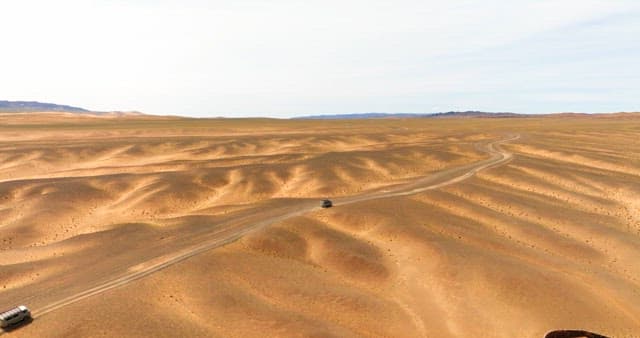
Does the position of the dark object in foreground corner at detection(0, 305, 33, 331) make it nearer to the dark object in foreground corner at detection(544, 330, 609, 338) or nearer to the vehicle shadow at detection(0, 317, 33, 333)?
the vehicle shadow at detection(0, 317, 33, 333)

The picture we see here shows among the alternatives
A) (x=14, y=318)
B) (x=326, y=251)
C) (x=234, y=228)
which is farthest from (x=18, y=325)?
(x=326, y=251)

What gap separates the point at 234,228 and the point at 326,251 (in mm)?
11169

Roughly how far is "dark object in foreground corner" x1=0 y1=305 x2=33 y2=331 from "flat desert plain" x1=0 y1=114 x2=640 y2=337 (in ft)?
2.28

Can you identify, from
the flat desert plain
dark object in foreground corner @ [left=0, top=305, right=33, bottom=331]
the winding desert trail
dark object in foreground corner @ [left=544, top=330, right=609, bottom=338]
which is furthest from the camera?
the winding desert trail

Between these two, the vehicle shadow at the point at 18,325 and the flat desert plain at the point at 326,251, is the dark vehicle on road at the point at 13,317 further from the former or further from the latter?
the flat desert plain at the point at 326,251

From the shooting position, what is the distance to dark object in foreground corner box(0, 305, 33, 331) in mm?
26859

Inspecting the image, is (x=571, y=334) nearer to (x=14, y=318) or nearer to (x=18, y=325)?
(x=18, y=325)

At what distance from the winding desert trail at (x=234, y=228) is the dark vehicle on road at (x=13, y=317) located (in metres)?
0.95

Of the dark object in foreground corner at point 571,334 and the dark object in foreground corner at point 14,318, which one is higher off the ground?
the dark object in foreground corner at point 14,318

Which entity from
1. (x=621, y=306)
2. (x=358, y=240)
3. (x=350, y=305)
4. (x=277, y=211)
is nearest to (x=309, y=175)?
(x=277, y=211)

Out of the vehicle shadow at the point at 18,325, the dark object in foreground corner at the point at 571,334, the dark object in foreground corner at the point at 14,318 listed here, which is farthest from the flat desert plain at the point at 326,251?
the dark object in foreground corner at the point at 571,334

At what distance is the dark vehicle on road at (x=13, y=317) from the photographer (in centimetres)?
2686

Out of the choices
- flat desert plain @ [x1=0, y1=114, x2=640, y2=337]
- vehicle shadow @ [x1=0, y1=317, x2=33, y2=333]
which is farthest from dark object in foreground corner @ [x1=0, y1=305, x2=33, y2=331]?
flat desert plain @ [x1=0, y1=114, x2=640, y2=337]

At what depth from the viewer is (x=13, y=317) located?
1067 inches
